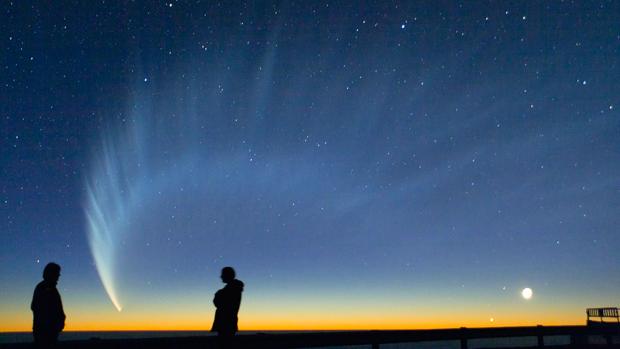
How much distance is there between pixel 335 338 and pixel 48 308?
356 cm

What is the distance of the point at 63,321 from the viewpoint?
5.75m

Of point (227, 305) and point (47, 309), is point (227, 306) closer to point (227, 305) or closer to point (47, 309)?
point (227, 305)

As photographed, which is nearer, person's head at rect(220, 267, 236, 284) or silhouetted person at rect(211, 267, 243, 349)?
silhouetted person at rect(211, 267, 243, 349)

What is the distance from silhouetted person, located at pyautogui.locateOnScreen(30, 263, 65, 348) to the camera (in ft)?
18.2

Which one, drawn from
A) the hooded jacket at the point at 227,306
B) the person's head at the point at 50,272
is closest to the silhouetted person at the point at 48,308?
the person's head at the point at 50,272

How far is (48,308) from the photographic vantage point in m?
5.73

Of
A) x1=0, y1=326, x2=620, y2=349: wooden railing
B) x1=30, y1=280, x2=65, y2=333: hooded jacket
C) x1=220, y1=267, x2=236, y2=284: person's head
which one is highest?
x1=220, y1=267, x2=236, y2=284: person's head

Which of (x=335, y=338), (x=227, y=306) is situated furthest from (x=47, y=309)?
(x=335, y=338)

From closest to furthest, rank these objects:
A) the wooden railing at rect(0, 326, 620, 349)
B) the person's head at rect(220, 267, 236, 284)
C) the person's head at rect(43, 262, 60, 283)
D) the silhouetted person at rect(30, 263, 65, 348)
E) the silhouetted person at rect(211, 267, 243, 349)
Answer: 1. the wooden railing at rect(0, 326, 620, 349)
2. the silhouetted person at rect(30, 263, 65, 348)
3. the person's head at rect(43, 262, 60, 283)
4. the silhouetted person at rect(211, 267, 243, 349)
5. the person's head at rect(220, 267, 236, 284)

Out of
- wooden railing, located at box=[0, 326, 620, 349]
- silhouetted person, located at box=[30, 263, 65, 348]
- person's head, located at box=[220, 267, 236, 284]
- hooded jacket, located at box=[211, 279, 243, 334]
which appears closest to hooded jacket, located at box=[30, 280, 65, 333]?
silhouetted person, located at box=[30, 263, 65, 348]

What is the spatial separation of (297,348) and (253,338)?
Answer: 623mm

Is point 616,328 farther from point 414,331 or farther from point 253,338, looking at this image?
point 253,338

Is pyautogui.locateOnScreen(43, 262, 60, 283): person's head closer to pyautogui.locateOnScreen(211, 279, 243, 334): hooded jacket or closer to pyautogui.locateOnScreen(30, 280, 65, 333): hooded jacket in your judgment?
pyautogui.locateOnScreen(30, 280, 65, 333): hooded jacket

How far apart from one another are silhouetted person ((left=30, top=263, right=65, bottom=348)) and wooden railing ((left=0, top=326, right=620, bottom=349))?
0.83 metres
